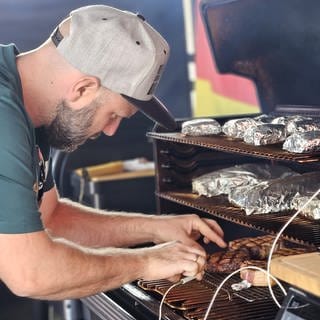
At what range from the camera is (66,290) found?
52.1 inches

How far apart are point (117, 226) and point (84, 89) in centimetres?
52

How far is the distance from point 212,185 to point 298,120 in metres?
0.33

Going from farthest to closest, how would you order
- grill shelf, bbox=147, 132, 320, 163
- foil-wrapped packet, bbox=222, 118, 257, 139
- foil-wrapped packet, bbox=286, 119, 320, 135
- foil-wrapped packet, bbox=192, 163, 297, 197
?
foil-wrapped packet, bbox=192, 163, 297, 197 < foil-wrapped packet, bbox=222, 118, 257, 139 < foil-wrapped packet, bbox=286, 119, 320, 135 < grill shelf, bbox=147, 132, 320, 163

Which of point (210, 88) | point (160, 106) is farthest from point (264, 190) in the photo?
point (210, 88)

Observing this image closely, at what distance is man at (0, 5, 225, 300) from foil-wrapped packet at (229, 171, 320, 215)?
0.78 ft

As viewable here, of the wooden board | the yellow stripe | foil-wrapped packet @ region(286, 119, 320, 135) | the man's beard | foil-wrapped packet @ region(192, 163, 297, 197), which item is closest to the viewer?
the wooden board

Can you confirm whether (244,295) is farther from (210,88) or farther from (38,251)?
(210,88)

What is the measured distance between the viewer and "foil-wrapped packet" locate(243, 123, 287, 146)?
1.52 meters

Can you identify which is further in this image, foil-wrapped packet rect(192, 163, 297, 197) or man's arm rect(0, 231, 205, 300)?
foil-wrapped packet rect(192, 163, 297, 197)

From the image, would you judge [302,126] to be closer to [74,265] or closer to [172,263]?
[172,263]

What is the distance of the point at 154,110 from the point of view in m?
1.51

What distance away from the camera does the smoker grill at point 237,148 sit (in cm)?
142

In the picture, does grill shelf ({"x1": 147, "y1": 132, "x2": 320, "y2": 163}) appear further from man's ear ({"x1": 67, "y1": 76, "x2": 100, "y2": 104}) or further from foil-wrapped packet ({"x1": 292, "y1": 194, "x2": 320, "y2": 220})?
man's ear ({"x1": 67, "y1": 76, "x2": 100, "y2": 104})

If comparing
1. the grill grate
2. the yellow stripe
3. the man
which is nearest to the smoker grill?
the grill grate
